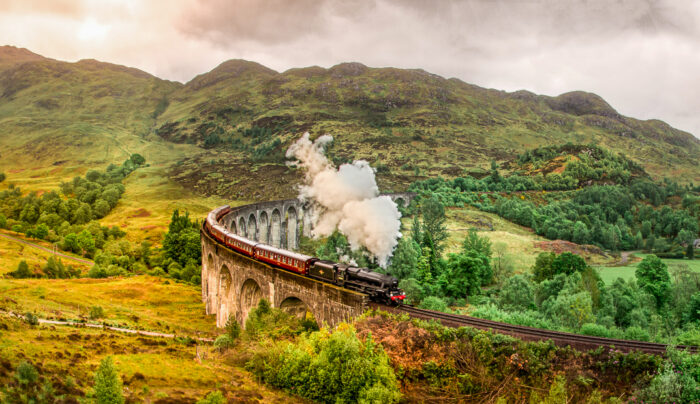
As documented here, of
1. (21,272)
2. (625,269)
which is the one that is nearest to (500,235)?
(625,269)

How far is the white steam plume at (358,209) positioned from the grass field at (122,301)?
58.7 ft

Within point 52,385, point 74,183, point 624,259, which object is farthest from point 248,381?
point 74,183

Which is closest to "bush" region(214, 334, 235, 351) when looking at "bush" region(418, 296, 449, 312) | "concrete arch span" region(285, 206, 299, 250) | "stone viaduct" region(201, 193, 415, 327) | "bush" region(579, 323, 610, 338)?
"stone viaduct" region(201, 193, 415, 327)

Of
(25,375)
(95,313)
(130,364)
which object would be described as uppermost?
(25,375)

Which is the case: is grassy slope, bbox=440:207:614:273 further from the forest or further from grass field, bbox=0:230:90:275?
grass field, bbox=0:230:90:275

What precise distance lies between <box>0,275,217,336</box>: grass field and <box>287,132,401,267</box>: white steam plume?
17902 millimetres

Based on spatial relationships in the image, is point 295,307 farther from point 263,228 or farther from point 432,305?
point 263,228

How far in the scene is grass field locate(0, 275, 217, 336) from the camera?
37.4 meters

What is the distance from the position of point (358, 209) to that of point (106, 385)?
1352 inches

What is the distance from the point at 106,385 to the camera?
47.4 ft

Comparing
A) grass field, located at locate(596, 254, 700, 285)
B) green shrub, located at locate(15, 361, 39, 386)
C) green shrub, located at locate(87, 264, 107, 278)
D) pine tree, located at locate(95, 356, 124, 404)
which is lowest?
green shrub, located at locate(87, 264, 107, 278)

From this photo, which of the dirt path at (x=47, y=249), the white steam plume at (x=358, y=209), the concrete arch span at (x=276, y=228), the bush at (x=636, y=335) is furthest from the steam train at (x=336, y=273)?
the dirt path at (x=47, y=249)

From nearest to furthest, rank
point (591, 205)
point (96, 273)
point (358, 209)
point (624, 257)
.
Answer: point (358, 209)
point (96, 273)
point (624, 257)
point (591, 205)

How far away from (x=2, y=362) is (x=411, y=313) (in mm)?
18711
